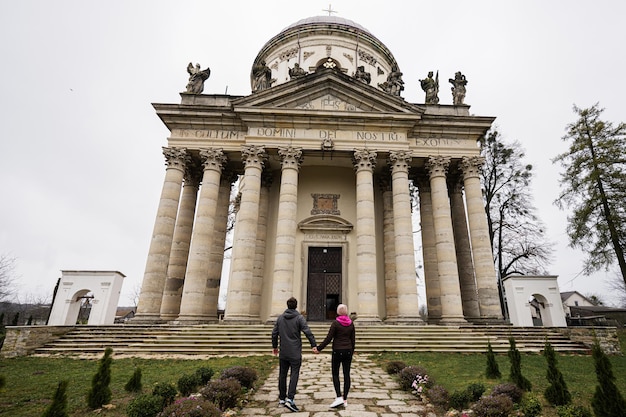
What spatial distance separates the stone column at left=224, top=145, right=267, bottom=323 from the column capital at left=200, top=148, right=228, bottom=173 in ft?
4.16

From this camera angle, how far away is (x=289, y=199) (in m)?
15.8

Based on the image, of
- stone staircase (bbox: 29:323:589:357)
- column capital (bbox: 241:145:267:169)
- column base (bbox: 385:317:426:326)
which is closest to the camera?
stone staircase (bbox: 29:323:589:357)

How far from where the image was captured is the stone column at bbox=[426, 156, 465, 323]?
15.2m

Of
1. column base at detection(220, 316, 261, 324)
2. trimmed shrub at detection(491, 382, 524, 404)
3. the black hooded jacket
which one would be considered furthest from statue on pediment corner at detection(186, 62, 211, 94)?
trimmed shrub at detection(491, 382, 524, 404)

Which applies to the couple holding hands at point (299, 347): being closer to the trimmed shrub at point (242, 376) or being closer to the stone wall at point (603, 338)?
the trimmed shrub at point (242, 376)

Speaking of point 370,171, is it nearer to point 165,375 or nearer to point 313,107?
point 313,107

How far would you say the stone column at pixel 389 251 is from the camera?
17172mm

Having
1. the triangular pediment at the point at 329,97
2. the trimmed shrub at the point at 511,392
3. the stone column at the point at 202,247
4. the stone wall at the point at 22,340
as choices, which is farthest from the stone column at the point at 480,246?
the stone wall at the point at 22,340

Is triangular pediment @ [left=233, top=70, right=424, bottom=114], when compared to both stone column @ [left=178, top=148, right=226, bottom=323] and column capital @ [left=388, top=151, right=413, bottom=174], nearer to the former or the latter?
column capital @ [left=388, top=151, right=413, bottom=174]

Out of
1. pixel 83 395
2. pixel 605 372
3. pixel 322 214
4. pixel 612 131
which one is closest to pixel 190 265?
pixel 322 214

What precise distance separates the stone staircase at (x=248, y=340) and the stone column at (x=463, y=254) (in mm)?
4022

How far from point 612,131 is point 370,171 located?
562 inches

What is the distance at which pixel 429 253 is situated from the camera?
18.2m

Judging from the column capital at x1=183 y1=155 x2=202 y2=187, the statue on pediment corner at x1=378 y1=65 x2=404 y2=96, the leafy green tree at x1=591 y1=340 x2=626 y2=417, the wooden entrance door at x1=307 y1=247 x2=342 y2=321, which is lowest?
the leafy green tree at x1=591 y1=340 x2=626 y2=417
